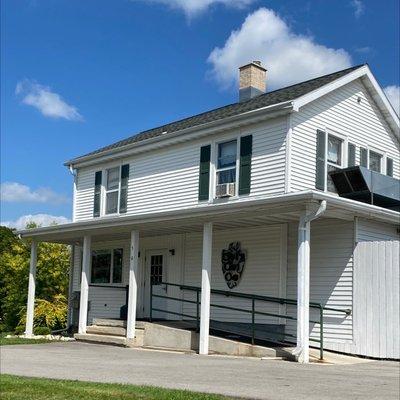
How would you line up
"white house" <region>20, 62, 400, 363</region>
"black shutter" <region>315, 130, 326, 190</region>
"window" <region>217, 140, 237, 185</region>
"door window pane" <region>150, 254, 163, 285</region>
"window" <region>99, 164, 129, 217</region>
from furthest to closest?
"window" <region>99, 164, 129, 217</region> < "door window pane" <region>150, 254, 163, 285</region> < "window" <region>217, 140, 237, 185</region> < "black shutter" <region>315, 130, 326, 190</region> < "white house" <region>20, 62, 400, 363</region>

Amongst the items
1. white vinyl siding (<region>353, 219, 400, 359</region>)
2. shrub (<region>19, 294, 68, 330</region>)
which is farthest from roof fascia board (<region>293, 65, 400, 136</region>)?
shrub (<region>19, 294, 68, 330</region>)

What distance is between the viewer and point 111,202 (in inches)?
859

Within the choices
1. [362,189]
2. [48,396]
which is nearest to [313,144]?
[362,189]

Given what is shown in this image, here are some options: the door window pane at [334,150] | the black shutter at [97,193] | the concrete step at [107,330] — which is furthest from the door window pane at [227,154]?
the black shutter at [97,193]

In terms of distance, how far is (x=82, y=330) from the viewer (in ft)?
58.4

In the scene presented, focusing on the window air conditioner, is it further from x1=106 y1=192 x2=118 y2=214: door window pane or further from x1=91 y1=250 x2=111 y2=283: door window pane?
x1=91 y1=250 x2=111 y2=283: door window pane

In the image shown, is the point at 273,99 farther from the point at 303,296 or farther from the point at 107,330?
the point at 107,330

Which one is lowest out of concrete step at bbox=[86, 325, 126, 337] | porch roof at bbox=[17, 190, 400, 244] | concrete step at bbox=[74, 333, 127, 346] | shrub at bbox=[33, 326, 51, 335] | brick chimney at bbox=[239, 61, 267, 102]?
shrub at bbox=[33, 326, 51, 335]

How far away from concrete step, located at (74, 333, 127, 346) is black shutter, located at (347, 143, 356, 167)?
7.91 meters

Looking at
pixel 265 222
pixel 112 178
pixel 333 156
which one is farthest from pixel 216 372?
pixel 112 178

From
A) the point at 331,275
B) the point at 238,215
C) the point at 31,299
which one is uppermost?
the point at 238,215

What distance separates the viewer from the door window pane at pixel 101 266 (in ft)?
71.8

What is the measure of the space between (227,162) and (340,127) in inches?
133

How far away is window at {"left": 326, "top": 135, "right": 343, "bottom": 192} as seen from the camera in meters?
16.9
